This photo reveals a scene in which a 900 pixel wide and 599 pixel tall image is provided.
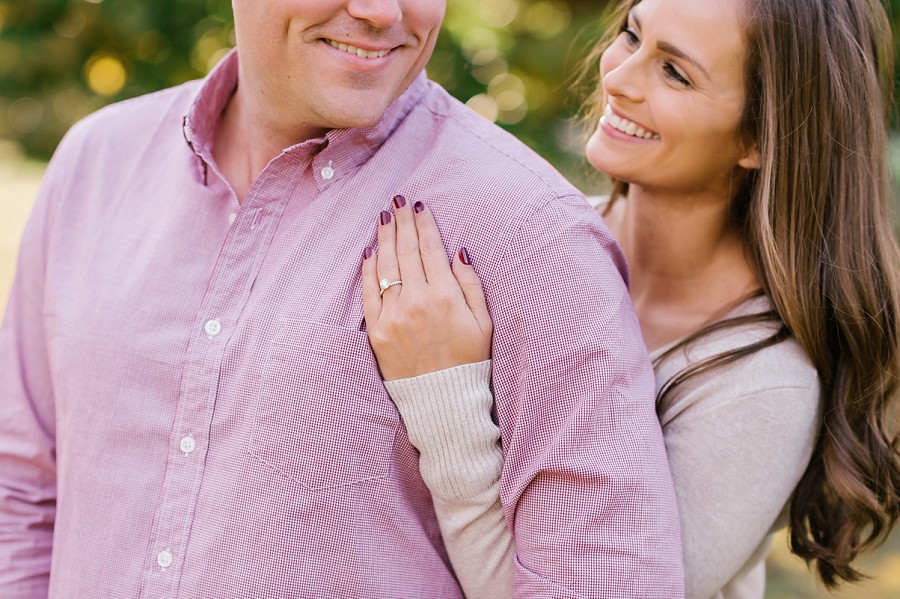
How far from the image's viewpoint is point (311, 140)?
5.42 feet

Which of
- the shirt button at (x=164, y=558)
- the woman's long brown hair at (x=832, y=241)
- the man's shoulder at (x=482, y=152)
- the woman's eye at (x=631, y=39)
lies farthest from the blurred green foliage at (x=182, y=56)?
the shirt button at (x=164, y=558)

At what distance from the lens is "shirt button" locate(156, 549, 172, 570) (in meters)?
1.55

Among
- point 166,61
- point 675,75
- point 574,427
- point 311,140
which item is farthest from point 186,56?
point 574,427

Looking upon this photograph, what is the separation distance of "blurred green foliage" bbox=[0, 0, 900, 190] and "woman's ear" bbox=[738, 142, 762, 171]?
10.5 ft

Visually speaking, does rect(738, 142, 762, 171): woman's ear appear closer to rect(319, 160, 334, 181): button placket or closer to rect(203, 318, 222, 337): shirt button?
rect(319, 160, 334, 181): button placket

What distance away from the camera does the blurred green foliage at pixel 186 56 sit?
5816mm

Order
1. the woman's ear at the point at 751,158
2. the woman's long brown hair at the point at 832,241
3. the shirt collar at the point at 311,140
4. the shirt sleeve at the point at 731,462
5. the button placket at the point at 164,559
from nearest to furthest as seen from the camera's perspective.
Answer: the button placket at the point at 164,559, the shirt collar at the point at 311,140, the shirt sleeve at the point at 731,462, the woman's long brown hair at the point at 832,241, the woman's ear at the point at 751,158

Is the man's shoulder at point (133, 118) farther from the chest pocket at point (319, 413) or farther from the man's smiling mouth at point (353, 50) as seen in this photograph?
the chest pocket at point (319, 413)

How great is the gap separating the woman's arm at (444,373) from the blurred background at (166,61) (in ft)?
12.3

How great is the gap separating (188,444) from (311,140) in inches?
20.6

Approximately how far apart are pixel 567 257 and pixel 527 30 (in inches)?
191

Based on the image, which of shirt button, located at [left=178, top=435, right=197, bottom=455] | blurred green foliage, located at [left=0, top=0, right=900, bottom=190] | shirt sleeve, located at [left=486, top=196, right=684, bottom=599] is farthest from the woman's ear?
blurred green foliage, located at [left=0, top=0, right=900, bottom=190]

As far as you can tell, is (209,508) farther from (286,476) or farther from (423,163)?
(423,163)

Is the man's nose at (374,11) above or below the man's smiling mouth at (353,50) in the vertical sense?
above
